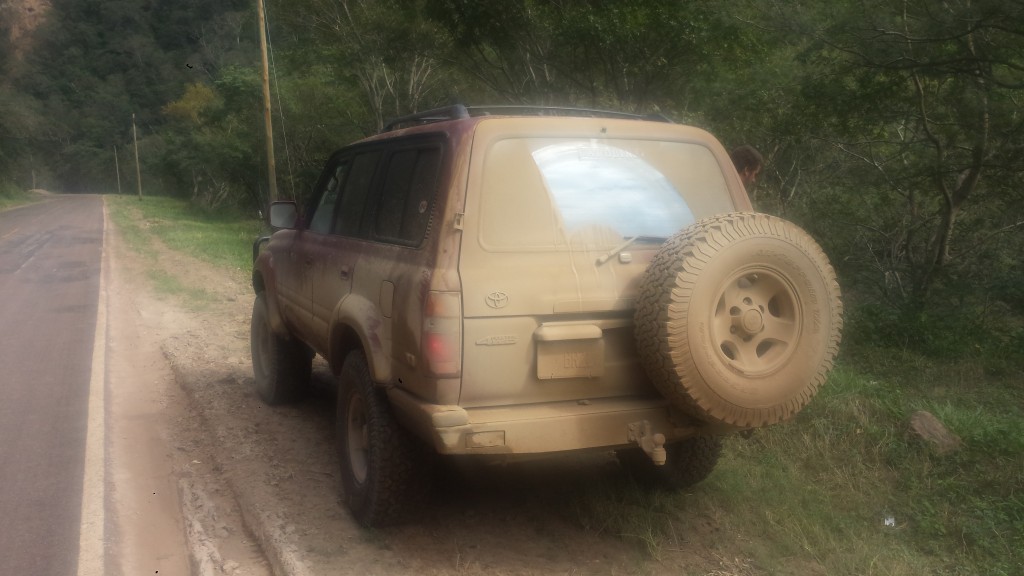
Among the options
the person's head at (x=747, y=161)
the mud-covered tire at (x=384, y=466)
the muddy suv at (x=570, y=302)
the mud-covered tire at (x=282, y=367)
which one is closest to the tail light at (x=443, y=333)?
the muddy suv at (x=570, y=302)

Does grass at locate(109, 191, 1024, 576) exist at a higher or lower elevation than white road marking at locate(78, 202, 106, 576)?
higher

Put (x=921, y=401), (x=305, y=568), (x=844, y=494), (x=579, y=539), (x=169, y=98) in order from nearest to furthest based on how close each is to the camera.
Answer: (x=305, y=568), (x=579, y=539), (x=844, y=494), (x=921, y=401), (x=169, y=98)

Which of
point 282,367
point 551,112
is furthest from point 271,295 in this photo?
point 551,112

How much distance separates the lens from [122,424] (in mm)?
6258

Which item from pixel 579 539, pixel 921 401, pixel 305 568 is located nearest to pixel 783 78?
pixel 921 401

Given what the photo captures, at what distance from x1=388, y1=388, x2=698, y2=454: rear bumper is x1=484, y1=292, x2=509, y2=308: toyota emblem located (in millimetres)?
437

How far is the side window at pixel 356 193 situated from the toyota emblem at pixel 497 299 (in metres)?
1.50

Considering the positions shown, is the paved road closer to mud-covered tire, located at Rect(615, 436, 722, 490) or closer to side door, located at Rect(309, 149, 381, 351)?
side door, located at Rect(309, 149, 381, 351)

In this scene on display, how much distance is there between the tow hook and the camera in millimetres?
3729

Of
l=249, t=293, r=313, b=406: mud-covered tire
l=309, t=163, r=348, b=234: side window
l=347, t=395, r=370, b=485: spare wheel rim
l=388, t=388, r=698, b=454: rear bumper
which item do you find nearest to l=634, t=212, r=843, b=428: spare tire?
l=388, t=388, r=698, b=454: rear bumper

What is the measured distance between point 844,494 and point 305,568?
2.76 meters

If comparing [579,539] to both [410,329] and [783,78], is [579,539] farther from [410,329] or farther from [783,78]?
[783,78]

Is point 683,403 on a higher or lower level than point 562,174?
lower

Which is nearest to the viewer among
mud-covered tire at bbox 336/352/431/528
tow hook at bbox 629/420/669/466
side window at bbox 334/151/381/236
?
tow hook at bbox 629/420/669/466
